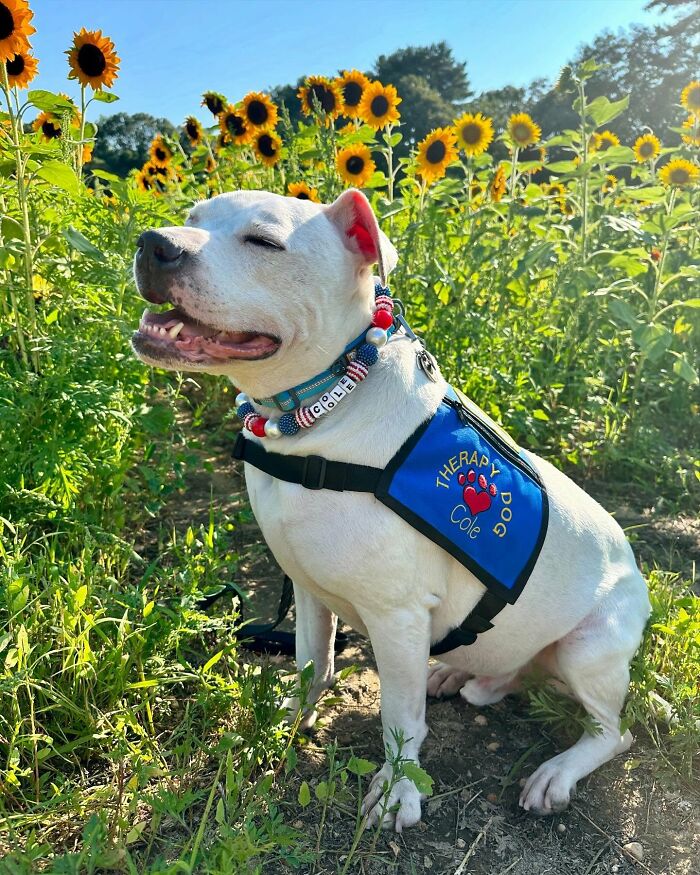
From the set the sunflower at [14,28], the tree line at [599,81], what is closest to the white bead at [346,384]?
the sunflower at [14,28]

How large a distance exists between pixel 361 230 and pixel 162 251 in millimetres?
603

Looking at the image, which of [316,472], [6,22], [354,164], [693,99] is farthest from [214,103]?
[316,472]

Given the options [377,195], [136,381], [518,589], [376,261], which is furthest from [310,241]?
[377,195]

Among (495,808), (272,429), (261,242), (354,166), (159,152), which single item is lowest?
(495,808)

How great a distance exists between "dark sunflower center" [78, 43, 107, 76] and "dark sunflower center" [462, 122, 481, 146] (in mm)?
2612

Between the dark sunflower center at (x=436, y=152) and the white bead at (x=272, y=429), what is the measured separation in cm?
336

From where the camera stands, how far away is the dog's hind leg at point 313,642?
2559 millimetres

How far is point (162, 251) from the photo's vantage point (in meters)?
1.84

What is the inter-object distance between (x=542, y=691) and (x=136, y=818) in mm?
1499

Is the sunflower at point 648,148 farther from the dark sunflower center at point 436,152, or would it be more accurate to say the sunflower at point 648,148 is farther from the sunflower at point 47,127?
the sunflower at point 47,127

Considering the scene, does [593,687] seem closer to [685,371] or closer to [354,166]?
[685,371]

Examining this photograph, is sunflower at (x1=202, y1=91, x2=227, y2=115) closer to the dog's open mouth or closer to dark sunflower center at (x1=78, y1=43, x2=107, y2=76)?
dark sunflower center at (x1=78, y1=43, x2=107, y2=76)

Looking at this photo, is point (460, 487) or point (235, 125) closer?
point (460, 487)

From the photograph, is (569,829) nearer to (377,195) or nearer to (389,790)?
(389,790)
